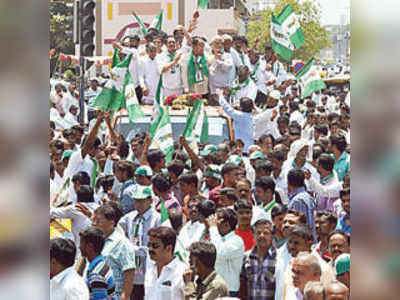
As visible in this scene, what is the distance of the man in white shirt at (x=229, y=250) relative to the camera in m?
5.25

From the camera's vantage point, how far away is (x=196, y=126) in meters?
9.01

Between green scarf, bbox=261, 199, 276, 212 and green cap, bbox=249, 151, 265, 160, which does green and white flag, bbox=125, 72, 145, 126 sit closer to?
green cap, bbox=249, 151, 265, 160

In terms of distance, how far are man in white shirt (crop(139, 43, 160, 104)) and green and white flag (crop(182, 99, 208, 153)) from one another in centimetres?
284

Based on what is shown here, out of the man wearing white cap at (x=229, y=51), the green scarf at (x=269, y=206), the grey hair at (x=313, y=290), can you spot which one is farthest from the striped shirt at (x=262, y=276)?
the man wearing white cap at (x=229, y=51)

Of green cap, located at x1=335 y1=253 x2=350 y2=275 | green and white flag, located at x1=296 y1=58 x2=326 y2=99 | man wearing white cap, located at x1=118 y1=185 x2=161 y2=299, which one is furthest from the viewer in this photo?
green and white flag, located at x1=296 y1=58 x2=326 y2=99

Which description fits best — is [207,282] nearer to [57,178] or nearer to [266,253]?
[266,253]

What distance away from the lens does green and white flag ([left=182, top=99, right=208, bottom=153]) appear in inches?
347

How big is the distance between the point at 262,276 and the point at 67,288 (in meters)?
1.50

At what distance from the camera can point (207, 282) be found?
15.1 ft

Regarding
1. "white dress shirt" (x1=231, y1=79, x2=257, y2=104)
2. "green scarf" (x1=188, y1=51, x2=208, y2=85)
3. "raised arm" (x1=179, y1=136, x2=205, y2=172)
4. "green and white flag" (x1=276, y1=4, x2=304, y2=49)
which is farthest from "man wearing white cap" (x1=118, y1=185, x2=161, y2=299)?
"green and white flag" (x1=276, y1=4, x2=304, y2=49)

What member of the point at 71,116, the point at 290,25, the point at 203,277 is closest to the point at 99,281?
the point at 203,277

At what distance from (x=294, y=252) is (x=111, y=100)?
501 centimetres
